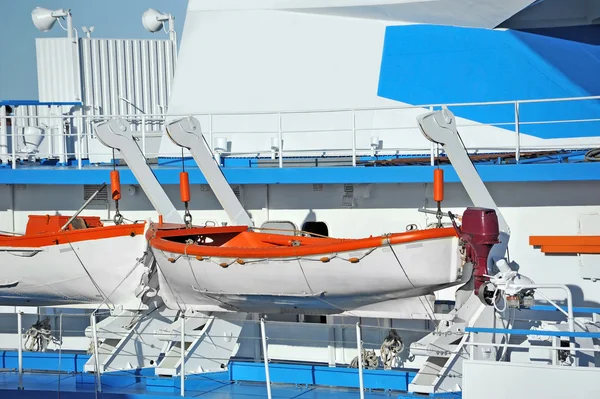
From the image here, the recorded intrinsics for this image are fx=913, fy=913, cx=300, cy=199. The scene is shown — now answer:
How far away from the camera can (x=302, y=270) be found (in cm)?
937

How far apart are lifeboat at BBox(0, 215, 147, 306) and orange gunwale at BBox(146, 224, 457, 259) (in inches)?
18.0

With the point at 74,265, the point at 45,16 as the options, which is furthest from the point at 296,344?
the point at 45,16

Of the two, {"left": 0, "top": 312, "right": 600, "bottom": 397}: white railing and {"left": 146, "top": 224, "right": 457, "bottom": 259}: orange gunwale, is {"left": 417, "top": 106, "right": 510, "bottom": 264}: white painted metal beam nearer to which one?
{"left": 146, "top": 224, "right": 457, "bottom": 259}: orange gunwale

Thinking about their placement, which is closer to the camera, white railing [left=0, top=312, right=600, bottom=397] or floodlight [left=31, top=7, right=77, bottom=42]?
white railing [left=0, top=312, right=600, bottom=397]

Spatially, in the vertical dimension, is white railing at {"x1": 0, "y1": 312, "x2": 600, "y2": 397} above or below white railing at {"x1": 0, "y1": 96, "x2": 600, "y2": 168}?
below

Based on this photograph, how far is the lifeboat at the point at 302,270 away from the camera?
8.87m

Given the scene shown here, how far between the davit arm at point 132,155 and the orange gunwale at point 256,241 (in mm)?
643

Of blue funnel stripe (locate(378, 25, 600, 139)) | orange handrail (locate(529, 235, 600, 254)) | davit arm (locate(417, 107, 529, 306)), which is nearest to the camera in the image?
davit arm (locate(417, 107, 529, 306))

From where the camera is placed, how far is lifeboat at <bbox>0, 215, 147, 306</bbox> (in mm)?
10727

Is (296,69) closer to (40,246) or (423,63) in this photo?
(423,63)

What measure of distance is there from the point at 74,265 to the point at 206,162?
6.60ft

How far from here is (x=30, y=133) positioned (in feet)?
49.0

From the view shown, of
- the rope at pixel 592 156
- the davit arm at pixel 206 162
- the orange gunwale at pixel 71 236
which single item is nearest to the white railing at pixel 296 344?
the orange gunwale at pixel 71 236

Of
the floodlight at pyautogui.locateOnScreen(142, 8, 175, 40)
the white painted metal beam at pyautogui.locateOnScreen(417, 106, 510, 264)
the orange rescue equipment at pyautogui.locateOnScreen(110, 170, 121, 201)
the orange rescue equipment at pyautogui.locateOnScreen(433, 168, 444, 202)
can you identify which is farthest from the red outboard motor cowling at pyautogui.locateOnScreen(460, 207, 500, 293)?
the floodlight at pyautogui.locateOnScreen(142, 8, 175, 40)
